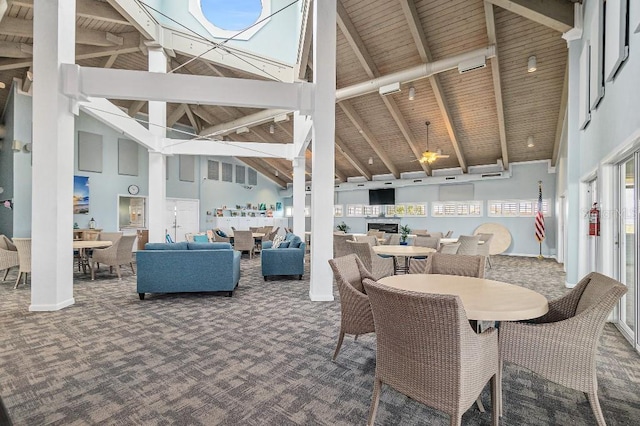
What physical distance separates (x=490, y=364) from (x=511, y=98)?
813 centimetres

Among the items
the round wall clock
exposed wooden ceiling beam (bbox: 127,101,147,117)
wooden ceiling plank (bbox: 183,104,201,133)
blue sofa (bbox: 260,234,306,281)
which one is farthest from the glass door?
the round wall clock

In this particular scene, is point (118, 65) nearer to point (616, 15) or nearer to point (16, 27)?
point (16, 27)

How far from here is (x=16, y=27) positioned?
21.1ft

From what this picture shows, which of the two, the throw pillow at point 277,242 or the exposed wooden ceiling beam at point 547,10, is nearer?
the exposed wooden ceiling beam at point 547,10

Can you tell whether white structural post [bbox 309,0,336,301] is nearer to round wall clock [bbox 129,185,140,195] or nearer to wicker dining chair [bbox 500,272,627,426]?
wicker dining chair [bbox 500,272,627,426]

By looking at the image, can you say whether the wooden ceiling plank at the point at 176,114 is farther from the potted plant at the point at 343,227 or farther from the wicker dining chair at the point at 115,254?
the potted plant at the point at 343,227

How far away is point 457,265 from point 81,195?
11.2 m

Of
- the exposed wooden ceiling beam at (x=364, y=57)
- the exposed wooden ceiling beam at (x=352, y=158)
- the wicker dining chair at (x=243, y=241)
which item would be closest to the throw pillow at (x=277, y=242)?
the wicker dining chair at (x=243, y=241)

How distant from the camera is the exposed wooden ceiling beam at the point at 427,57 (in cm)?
605

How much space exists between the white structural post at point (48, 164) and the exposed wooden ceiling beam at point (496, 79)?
22.4 feet

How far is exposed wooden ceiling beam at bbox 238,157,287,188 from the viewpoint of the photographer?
1533cm

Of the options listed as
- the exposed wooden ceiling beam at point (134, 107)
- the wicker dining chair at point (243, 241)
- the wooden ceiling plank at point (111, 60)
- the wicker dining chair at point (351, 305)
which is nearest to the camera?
the wicker dining chair at point (351, 305)

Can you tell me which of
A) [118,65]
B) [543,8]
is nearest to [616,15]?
[543,8]

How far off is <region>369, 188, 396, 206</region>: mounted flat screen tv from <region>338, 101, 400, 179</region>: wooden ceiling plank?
1.24 m
